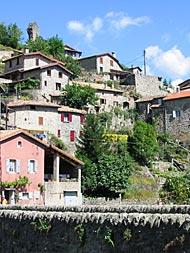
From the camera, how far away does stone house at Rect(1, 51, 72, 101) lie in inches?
2955

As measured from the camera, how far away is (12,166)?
46875mm

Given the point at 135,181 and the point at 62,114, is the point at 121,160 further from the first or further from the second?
the point at 62,114

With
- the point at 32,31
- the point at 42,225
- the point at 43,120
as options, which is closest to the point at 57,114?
the point at 43,120

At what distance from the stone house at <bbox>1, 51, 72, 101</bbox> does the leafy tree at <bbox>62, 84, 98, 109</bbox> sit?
3.03 metres

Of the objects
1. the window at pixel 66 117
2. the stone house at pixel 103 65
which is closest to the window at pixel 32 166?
the window at pixel 66 117

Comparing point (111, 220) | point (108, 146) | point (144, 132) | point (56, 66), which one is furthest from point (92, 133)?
point (111, 220)

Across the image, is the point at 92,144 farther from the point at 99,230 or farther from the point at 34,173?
the point at 99,230

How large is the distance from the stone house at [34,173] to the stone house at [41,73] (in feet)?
78.9

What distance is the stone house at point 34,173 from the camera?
152ft

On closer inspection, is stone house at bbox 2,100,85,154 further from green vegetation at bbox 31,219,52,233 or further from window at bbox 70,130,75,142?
green vegetation at bbox 31,219,52,233

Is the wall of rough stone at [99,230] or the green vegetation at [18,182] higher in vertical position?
the green vegetation at [18,182]

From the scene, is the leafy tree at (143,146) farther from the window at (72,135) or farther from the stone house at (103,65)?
the stone house at (103,65)

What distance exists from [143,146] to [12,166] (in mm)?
21411

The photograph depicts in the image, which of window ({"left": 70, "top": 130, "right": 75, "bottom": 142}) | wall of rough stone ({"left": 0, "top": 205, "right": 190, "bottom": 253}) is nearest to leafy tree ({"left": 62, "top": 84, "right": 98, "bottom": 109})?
window ({"left": 70, "top": 130, "right": 75, "bottom": 142})
